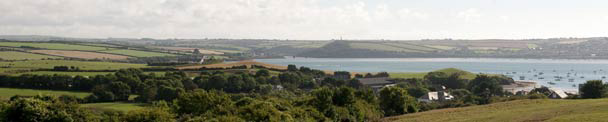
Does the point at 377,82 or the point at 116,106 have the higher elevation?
the point at 116,106

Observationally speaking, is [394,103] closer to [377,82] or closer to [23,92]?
[23,92]

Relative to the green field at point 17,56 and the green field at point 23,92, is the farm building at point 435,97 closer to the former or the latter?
the green field at point 23,92

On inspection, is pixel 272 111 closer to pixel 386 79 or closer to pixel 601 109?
pixel 601 109

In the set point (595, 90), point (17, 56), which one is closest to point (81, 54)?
point (17, 56)

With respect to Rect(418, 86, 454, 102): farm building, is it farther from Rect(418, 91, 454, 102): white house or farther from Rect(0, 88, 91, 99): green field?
Rect(0, 88, 91, 99): green field

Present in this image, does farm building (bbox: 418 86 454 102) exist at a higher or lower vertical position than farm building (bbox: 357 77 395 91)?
higher

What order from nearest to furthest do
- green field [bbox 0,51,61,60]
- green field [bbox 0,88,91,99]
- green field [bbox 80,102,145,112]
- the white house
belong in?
green field [bbox 80,102,145,112], green field [bbox 0,88,91,99], the white house, green field [bbox 0,51,61,60]

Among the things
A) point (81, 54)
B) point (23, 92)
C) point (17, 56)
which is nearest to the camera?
point (23, 92)

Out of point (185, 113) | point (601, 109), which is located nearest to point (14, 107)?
point (185, 113)

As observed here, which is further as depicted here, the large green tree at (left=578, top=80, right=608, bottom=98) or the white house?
the white house

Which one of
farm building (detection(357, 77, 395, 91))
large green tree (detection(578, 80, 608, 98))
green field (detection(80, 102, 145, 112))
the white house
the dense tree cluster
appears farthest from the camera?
farm building (detection(357, 77, 395, 91))

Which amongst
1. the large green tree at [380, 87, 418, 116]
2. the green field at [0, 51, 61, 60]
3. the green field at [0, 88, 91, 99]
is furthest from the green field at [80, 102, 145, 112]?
the green field at [0, 51, 61, 60]
